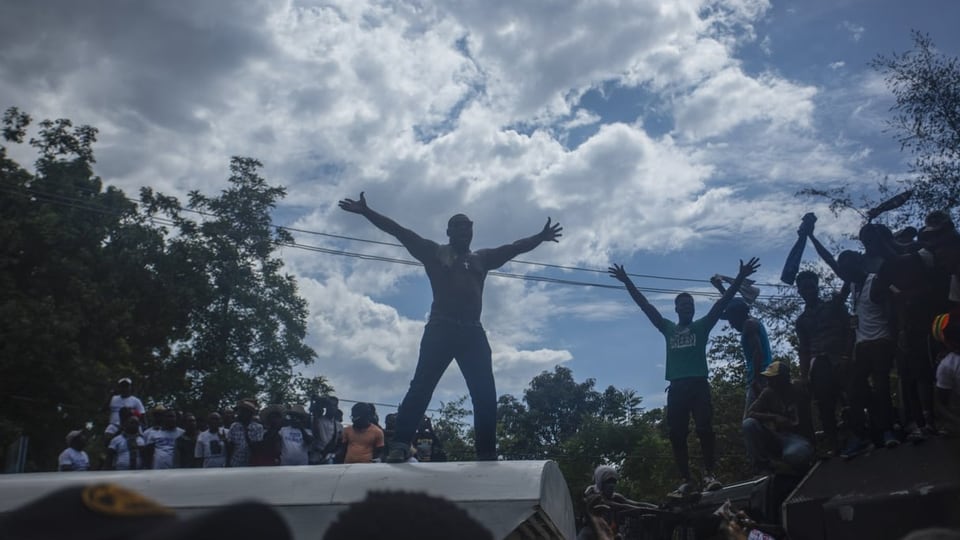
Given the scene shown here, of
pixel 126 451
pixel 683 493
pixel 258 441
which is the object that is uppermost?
pixel 258 441

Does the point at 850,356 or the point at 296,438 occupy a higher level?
the point at 850,356

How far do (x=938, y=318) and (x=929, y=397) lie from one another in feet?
1.70

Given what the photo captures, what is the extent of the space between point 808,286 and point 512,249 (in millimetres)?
2667

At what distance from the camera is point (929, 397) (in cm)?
530

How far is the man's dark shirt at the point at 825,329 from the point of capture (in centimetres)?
624

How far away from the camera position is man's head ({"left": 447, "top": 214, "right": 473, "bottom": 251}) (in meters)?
5.11

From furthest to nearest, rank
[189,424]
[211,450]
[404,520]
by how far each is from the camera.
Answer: [189,424]
[211,450]
[404,520]

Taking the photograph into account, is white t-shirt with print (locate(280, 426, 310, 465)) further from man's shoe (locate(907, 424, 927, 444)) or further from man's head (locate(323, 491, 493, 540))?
man's shoe (locate(907, 424, 927, 444))

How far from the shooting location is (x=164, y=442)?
313 inches

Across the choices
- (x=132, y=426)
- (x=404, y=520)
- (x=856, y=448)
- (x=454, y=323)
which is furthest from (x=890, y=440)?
(x=132, y=426)

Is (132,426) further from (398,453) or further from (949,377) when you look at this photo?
(949,377)

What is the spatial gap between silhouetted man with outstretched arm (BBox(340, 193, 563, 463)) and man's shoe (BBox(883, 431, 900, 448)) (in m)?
2.42

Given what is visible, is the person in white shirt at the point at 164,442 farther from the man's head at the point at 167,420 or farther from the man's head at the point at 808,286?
the man's head at the point at 808,286

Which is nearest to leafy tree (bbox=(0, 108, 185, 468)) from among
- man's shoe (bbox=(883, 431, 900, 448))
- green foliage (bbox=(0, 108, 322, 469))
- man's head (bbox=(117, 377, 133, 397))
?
green foliage (bbox=(0, 108, 322, 469))
